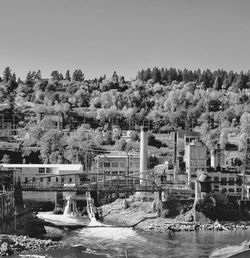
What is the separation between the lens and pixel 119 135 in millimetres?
81938

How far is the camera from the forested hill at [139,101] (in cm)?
8744

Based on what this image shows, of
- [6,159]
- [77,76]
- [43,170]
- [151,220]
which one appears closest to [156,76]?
[77,76]

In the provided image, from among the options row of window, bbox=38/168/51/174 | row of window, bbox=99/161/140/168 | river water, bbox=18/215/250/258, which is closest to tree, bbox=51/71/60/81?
row of window, bbox=99/161/140/168

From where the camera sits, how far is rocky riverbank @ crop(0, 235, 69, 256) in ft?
101

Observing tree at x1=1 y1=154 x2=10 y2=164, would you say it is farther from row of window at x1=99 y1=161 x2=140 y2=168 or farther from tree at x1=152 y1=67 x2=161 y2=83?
tree at x1=152 y1=67 x2=161 y2=83

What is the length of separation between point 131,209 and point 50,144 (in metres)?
27.4

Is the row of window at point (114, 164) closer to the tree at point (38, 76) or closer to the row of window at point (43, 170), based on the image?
the row of window at point (43, 170)

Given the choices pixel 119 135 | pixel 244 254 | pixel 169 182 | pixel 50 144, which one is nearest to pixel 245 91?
pixel 119 135

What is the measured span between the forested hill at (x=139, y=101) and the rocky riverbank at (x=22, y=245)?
3975cm

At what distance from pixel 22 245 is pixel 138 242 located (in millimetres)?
7749

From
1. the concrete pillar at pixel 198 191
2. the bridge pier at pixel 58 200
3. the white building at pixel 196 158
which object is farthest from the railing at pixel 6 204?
the white building at pixel 196 158

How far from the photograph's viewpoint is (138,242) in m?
36.2

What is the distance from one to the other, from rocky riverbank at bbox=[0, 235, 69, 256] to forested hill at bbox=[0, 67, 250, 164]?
39752 millimetres

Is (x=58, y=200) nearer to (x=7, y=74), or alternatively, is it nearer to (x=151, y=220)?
(x=151, y=220)
